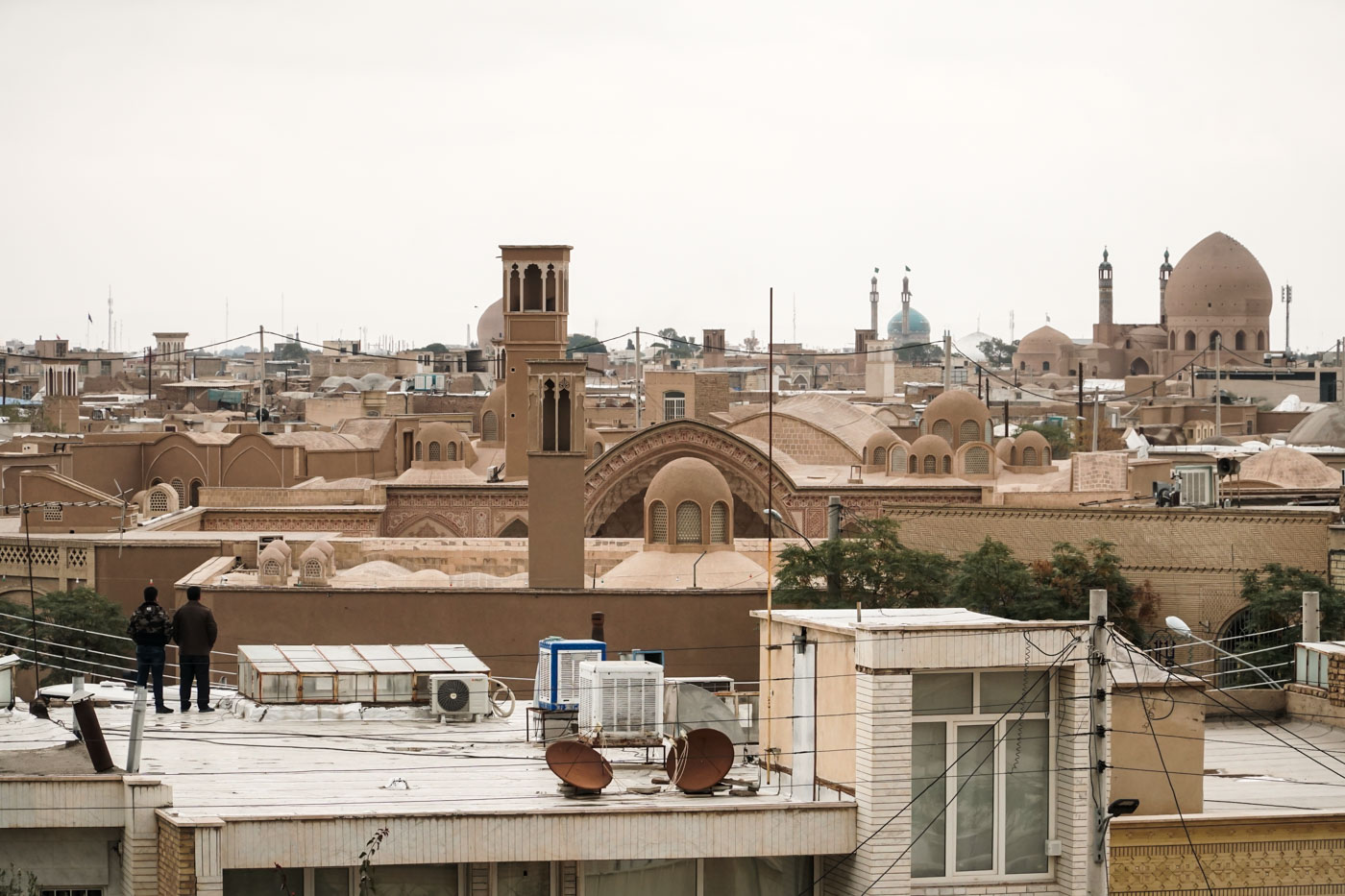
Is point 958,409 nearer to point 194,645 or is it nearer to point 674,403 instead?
point 674,403

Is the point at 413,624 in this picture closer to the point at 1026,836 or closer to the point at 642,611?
the point at 642,611

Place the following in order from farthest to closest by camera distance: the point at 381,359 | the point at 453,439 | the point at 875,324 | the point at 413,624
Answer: the point at 875,324 → the point at 381,359 → the point at 453,439 → the point at 413,624

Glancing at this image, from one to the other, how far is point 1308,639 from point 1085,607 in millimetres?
10241

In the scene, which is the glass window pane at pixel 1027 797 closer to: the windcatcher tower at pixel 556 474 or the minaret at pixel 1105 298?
the windcatcher tower at pixel 556 474

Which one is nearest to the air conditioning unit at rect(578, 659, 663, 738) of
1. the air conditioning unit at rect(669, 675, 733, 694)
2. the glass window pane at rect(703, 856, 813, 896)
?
the air conditioning unit at rect(669, 675, 733, 694)

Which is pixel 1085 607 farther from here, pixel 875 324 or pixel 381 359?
pixel 875 324

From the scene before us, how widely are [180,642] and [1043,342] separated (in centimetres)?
9949

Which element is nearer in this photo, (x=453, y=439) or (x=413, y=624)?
(x=413, y=624)

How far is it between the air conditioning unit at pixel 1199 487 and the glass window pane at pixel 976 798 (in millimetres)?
17988

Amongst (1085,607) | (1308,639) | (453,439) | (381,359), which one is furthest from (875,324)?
(1308,639)

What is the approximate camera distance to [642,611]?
24625mm

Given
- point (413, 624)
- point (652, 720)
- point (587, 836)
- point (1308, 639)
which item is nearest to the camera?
point (587, 836)

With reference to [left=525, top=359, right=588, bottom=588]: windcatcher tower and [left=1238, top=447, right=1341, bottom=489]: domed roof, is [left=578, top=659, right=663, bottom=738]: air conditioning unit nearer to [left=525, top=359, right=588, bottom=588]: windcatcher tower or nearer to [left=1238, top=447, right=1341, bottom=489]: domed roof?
[left=525, top=359, right=588, bottom=588]: windcatcher tower

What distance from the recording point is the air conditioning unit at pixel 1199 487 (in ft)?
91.3
